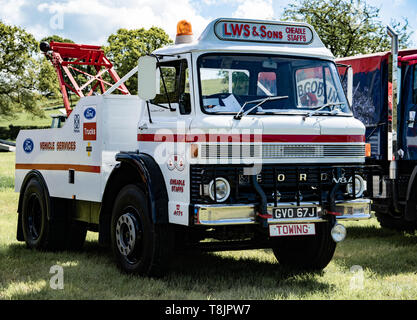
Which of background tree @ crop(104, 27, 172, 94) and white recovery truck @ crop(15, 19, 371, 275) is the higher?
background tree @ crop(104, 27, 172, 94)

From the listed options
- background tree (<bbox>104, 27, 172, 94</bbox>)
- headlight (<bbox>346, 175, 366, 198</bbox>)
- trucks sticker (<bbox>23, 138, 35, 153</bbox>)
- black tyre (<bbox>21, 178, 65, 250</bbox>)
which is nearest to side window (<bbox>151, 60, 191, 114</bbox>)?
headlight (<bbox>346, 175, 366, 198</bbox>)

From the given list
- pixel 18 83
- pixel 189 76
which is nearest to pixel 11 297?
pixel 189 76

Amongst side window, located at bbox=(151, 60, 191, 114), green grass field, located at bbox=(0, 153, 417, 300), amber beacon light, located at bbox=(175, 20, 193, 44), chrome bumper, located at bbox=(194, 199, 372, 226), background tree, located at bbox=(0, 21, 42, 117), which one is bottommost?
green grass field, located at bbox=(0, 153, 417, 300)

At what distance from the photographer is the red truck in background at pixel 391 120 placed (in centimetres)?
1060

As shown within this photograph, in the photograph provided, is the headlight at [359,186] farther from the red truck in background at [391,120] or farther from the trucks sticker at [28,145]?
the trucks sticker at [28,145]

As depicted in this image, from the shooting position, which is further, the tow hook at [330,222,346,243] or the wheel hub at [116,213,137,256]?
the wheel hub at [116,213,137,256]

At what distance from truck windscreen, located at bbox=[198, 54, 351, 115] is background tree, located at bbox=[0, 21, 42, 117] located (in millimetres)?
50048

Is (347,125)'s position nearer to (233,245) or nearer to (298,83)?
(298,83)

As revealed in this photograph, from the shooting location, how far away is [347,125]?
25.7 feet

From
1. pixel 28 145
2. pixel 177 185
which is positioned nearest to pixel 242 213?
pixel 177 185

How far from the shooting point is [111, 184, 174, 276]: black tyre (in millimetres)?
7535

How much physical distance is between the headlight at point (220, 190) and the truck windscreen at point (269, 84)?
77 cm

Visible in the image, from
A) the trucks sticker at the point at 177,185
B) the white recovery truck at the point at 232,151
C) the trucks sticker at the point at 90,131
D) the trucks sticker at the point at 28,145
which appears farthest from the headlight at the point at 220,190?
the trucks sticker at the point at 28,145

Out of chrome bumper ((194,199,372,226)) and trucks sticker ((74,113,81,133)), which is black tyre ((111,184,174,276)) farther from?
trucks sticker ((74,113,81,133))
